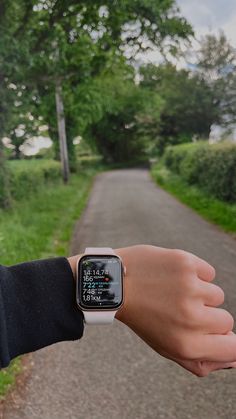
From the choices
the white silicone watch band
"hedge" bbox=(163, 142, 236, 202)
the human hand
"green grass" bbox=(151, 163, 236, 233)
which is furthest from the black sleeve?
"hedge" bbox=(163, 142, 236, 202)

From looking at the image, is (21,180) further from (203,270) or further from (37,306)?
(203,270)

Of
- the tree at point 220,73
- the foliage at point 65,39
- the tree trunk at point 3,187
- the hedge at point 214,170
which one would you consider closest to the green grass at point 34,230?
the tree trunk at point 3,187

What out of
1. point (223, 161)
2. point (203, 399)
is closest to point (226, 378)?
point (203, 399)

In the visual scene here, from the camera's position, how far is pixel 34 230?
9.39 meters

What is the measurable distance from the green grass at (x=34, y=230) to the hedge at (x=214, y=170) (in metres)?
4.21

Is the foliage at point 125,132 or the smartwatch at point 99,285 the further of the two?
the foliage at point 125,132

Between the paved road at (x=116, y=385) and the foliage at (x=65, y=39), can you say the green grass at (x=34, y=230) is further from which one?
the foliage at (x=65, y=39)

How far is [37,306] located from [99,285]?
15 centimetres

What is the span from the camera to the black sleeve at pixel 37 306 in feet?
3.42

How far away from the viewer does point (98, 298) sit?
1.07 metres

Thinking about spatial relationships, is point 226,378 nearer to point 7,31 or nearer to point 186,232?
point 186,232

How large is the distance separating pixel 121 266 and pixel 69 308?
162 mm

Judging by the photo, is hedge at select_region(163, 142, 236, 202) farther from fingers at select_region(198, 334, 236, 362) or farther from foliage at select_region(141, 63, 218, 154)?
foliage at select_region(141, 63, 218, 154)

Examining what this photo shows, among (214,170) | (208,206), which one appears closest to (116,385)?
(208,206)
